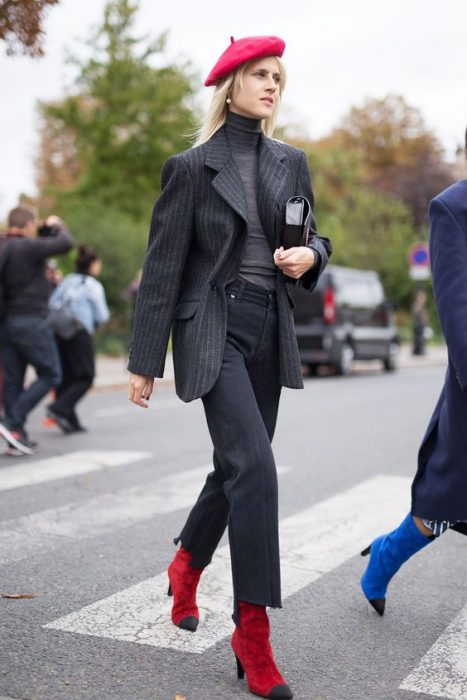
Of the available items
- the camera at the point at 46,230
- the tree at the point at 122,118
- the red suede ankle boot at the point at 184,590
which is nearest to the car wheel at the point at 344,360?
the tree at the point at 122,118

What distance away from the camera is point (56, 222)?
8.76m

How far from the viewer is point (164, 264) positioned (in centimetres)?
348

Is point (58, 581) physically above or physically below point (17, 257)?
below

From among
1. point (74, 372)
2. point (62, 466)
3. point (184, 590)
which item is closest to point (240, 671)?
point (184, 590)

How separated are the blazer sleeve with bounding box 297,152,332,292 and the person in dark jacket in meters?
0.37

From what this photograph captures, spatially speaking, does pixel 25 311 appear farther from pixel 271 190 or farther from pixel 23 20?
pixel 271 190

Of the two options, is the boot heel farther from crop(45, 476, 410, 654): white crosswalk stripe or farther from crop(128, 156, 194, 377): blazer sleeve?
crop(128, 156, 194, 377): blazer sleeve

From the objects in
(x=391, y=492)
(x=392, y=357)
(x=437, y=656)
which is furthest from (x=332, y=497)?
(x=392, y=357)

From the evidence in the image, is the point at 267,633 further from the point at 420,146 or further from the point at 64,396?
the point at 420,146

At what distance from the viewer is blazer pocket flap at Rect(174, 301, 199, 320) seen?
343 cm

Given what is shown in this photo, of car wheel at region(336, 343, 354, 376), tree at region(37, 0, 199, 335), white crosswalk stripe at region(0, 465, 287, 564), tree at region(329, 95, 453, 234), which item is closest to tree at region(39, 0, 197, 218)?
tree at region(37, 0, 199, 335)

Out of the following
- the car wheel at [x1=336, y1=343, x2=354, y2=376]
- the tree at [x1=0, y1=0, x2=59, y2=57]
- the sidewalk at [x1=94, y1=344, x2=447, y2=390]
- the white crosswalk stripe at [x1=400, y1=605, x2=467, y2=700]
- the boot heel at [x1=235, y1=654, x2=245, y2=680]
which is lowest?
the sidewalk at [x1=94, y1=344, x2=447, y2=390]

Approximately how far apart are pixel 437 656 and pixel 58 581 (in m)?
1.72

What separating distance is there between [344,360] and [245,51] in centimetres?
1592
